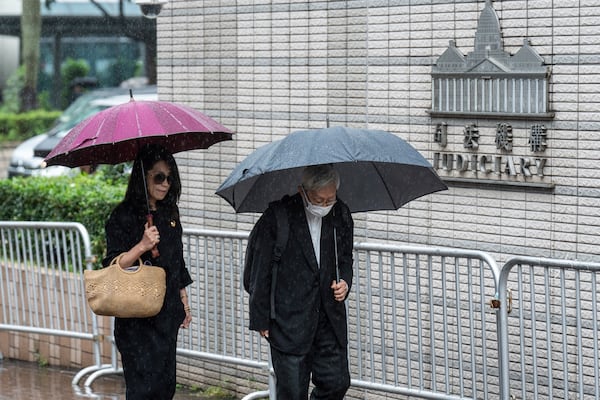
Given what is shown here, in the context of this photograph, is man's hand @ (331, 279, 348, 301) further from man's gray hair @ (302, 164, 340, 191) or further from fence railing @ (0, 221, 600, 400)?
fence railing @ (0, 221, 600, 400)

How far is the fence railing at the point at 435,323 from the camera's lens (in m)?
6.30

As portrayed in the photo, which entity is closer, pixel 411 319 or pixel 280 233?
pixel 280 233

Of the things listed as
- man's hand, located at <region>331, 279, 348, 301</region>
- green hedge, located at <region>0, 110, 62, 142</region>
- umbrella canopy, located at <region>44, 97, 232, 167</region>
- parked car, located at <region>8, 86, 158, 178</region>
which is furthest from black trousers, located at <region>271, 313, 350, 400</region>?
green hedge, located at <region>0, 110, 62, 142</region>

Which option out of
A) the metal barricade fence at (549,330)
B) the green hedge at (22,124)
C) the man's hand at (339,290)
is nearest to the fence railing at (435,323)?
the metal barricade fence at (549,330)

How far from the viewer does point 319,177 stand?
583cm

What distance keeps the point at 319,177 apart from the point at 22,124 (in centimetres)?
2238

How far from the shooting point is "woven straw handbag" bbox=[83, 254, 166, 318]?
20.0ft

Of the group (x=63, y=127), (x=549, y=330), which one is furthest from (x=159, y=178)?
(x=63, y=127)

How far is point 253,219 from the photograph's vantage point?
8297mm

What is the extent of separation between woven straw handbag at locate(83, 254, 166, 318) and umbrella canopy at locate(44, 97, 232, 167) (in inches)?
25.2

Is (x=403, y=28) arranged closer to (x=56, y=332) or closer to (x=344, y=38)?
(x=344, y=38)

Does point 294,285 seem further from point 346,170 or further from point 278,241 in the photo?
point 346,170

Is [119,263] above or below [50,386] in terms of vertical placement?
above

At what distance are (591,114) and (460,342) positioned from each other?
1.48 metres
